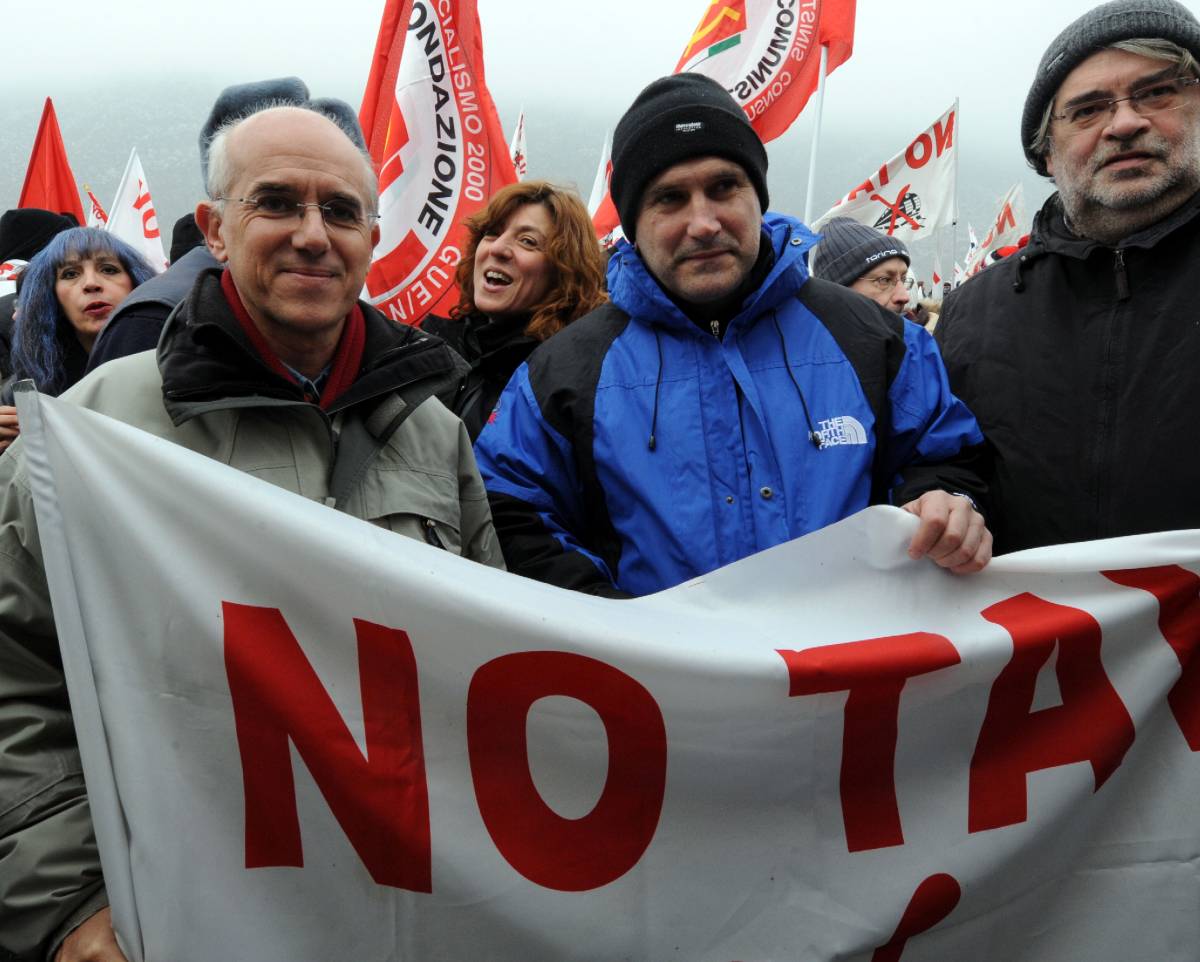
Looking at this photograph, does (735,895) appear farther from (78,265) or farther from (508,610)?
(78,265)

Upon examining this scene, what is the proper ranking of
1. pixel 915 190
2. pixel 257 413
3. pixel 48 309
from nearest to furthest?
pixel 257 413 < pixel 48 309 < pixel 915 190

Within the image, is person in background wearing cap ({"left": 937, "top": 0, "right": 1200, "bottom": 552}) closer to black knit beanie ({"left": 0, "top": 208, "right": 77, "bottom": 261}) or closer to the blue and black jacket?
the blue and black jacket

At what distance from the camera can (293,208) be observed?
2068 mm

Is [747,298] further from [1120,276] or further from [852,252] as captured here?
[852,252]

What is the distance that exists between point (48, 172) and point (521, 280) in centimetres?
722

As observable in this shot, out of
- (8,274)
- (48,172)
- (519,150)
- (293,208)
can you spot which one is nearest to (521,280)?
(293,208)

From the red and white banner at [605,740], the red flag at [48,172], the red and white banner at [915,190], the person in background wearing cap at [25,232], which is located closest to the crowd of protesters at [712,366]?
the red and white banner at [605,740]

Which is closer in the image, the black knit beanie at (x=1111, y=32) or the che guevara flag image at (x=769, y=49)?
the black knit beanie at (x=1111, y=32)

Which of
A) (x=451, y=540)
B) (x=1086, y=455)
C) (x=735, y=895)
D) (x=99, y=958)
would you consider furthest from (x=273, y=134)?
(x=1086, y=455)

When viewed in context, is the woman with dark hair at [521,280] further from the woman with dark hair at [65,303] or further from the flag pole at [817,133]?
the flag pole at [817,133]

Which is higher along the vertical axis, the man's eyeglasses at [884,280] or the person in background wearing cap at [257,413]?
the man's eyeglasses at [884,280]

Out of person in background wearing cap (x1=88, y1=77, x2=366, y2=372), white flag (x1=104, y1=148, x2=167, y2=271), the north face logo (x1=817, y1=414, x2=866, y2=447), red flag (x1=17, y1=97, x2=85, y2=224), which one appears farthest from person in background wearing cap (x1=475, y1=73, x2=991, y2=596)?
red flag (x1=17, y1=97, x2=85, y2=224)

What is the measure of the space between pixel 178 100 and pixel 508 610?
20323cm

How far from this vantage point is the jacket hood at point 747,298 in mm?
2467
